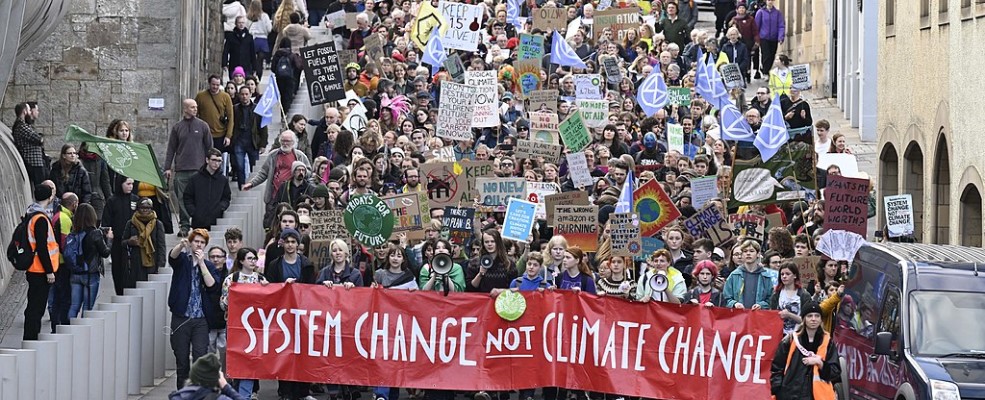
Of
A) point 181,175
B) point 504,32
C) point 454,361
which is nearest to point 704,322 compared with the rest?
point 454,361

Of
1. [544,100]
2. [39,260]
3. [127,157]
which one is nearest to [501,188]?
[127,157]

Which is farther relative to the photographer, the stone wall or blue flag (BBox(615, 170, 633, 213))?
the stone wall

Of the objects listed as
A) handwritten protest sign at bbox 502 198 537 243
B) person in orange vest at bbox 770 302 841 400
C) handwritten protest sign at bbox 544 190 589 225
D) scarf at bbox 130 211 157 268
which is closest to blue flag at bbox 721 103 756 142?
handwritten protest sign at bbox 544 190 589 225

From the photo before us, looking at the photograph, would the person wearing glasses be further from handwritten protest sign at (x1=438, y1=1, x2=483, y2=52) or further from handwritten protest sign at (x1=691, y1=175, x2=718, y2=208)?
handwritten protest sign at (x1=438, y1=1, x2=483, y2=52)

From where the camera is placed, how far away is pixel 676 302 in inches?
748

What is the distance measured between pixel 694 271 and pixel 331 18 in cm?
1939

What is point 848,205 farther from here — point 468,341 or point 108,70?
point 108,70

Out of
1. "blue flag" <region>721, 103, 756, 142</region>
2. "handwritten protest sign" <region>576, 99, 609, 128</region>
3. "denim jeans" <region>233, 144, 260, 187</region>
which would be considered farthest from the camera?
"handwritten protest sign" <region>576, 99, 609, 128</region>

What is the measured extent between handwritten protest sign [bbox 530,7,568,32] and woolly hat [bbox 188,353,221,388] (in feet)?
70.3

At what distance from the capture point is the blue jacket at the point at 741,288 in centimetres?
1898

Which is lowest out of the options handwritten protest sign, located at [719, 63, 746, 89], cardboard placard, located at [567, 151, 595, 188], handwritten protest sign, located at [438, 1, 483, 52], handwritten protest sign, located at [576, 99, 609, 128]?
cardboard placard, located at [567, 151, 595, 188]

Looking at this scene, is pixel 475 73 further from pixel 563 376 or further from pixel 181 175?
pixel 563 376

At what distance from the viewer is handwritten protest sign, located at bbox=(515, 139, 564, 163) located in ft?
84.2

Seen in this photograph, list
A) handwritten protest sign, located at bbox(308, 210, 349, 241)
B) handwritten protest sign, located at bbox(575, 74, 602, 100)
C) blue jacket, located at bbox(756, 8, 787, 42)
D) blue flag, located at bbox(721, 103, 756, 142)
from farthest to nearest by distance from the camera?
blue jacket, located at bbox(756, 8, 787, 42) < handwritten protest sign, located at bbox(575, 74, 602, 100) < blue flag, located at bbox(721, 103, 756, 142) < handwritten protest sign, located at bbox(308, 210, 349, 241)
